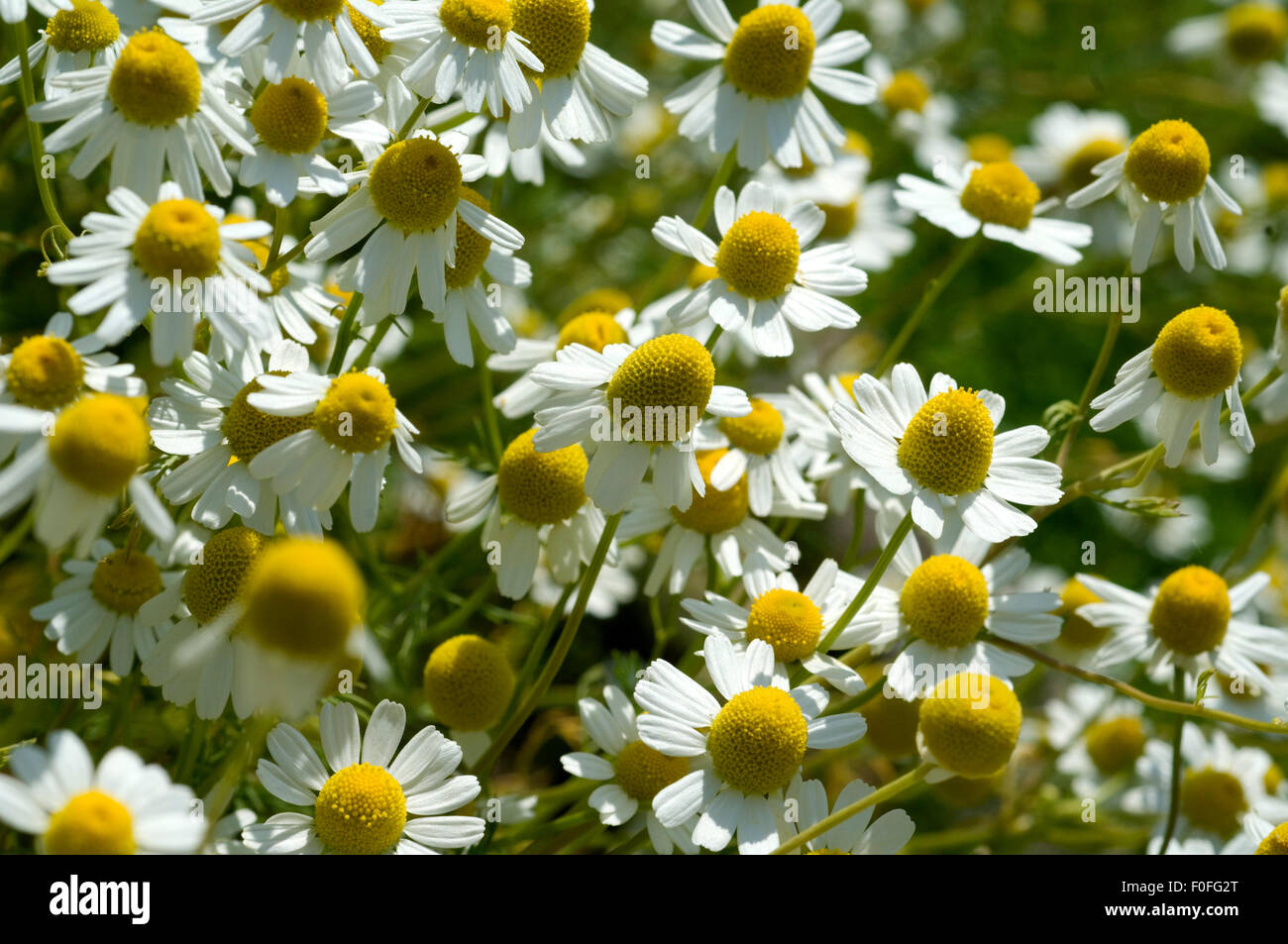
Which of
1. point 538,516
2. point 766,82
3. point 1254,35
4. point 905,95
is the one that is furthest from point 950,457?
point 1254,35

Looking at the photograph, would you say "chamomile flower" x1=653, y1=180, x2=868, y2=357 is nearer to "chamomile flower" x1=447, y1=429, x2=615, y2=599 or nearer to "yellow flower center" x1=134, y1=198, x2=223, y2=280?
"chamomile flower" x1=447, y1=429, x2=615, y2=599

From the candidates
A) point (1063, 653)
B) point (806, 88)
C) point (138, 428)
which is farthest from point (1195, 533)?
point (138, 428)

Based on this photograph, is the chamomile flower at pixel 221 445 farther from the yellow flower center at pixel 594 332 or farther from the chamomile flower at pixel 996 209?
the chamomile flower at pixel 996 209

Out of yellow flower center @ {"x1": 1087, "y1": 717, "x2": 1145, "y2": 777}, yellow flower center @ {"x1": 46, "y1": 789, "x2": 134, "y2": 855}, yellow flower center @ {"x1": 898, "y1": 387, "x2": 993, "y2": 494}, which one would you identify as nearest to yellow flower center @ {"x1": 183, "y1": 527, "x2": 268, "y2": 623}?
yellow flower center @ {"x1": 46, "y1": 789, "x2": 134, "y2": 855}

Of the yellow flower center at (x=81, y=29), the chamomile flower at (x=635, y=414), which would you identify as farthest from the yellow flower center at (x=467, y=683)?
the yellow flower center at (x=81, y=29)

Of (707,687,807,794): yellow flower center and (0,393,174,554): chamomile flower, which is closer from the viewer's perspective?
(0,393,174,554): chamomile flower

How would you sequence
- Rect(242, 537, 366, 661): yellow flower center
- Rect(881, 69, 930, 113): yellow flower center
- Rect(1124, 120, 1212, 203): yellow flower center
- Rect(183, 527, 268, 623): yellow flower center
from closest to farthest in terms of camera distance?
1. Rect(242, 537, 366, 661): yellow flower center
2. Rect(183, 527, 268, 623): yellow flower center
3. Rect(1124, 120, 1212, 203): yellow flower center
4. Rect(881, 69, 930, 113): yellow flower center
